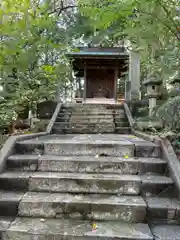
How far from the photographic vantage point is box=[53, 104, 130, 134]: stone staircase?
4.46 m

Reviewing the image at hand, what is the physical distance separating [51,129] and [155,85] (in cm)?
252

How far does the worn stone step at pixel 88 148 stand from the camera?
2.62m

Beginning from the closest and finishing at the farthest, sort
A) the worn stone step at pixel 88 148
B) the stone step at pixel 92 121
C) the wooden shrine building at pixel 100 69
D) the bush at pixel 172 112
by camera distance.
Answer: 1. the bush at pixel 172 112
2. the worn stone step at pixel 88 148
3. the stone step at pixel 92 121
4. the wooden shrine building at pixel 100 69

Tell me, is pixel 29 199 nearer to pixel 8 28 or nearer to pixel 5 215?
pixel 5 215

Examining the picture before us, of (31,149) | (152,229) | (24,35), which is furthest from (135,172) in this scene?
(24,35)

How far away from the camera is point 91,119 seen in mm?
4949

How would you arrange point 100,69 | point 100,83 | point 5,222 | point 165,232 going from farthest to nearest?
point 100,83, point 100,69, point 5,222, point 165,232

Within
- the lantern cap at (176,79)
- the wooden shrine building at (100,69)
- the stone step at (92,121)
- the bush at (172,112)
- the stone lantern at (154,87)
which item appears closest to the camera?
the bush at (172,112)

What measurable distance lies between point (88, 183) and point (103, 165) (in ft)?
1.10

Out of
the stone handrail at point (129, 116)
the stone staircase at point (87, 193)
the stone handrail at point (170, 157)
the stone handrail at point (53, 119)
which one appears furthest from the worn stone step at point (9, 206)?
the stone handrail at point (129, 116)

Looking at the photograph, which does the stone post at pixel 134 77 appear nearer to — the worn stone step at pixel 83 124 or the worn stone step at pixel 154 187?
the worn stone step at pixel 83 124

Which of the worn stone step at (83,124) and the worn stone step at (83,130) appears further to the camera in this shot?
the worn stone step at (83,124)

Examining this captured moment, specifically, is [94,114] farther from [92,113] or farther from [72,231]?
[72,231]

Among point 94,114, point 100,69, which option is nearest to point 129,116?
point 94,114
